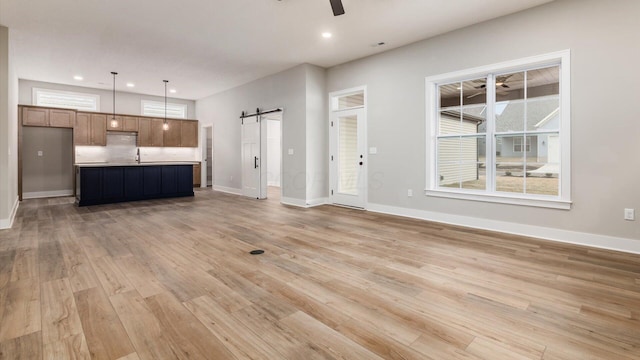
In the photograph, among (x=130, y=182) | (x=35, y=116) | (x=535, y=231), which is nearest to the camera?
(x=535, y=231)

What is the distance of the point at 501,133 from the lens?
4434 mm

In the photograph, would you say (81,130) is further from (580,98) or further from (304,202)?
(580,98)

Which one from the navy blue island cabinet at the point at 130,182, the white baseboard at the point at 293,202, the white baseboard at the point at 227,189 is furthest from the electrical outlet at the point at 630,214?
the navy blue island cabinet at the point at 130,182

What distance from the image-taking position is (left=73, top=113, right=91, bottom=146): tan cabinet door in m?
8.22

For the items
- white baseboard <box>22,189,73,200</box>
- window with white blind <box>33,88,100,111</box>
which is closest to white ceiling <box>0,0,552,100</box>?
window with white blind <box>33,88,100,111</box>

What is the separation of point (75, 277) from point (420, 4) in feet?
16.0

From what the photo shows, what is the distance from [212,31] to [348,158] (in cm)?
345

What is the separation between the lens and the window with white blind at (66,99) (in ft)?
26.3

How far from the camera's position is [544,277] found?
2.76 metres

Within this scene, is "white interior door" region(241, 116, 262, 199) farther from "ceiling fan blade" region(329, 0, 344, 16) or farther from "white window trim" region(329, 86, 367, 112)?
"ceiling fan blade" region(329, 0, 344, 16)

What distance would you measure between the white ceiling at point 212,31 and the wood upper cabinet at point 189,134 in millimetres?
3148

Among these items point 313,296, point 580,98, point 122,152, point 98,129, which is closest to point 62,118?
point 98,129

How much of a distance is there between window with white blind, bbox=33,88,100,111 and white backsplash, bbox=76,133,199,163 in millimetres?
952

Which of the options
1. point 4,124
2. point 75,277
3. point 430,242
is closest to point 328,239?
point 430,242
